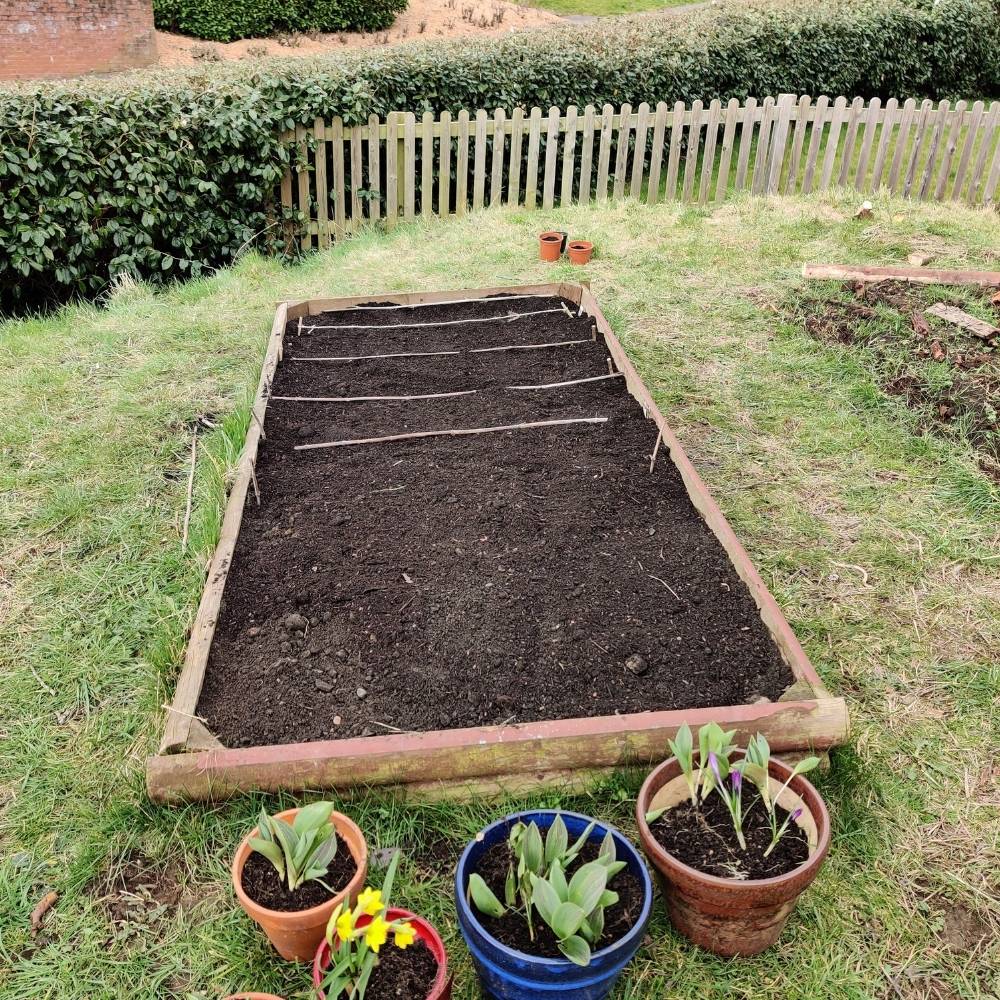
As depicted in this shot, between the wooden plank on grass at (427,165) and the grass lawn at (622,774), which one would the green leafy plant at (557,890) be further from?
the wooden plank on grass at (427,165)

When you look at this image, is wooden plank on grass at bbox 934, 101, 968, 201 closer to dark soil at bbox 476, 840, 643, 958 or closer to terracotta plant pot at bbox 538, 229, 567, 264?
terracotta plant pot at bbox 538, 229, 567, 264

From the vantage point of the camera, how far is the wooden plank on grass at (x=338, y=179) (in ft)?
24.0

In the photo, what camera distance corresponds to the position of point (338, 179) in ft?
24.6

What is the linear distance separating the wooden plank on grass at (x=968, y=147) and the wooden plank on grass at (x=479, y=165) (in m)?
4.68

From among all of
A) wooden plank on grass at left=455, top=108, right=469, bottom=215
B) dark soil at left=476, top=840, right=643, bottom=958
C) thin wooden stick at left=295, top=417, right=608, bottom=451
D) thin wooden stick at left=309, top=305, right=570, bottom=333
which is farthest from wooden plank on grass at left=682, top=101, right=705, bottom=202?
dark soil at left=476, top=840, right=643, bottom=958

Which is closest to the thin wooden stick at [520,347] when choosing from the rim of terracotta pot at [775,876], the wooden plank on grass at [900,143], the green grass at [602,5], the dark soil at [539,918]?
the rim of terracotta pot at [775,876]

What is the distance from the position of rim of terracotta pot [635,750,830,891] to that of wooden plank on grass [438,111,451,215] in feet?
22.1

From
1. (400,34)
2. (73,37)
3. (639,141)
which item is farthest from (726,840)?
(400,34)

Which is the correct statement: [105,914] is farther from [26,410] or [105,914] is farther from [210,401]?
[26,410]

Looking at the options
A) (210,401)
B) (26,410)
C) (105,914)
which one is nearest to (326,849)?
(105,914)

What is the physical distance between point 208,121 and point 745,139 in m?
5.05

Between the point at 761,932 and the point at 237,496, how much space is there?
2455mm

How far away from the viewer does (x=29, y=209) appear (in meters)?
6.18

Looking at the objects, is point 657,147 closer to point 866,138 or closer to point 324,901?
point 866,138
